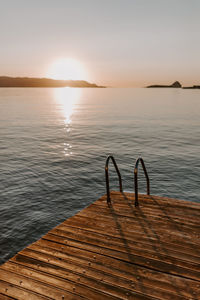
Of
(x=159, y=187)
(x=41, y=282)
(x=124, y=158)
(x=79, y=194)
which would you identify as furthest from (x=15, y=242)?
(x=124, y=158)

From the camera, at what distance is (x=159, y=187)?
18.1 m

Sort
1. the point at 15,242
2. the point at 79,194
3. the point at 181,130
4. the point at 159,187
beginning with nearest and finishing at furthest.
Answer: the point at 15,242 → the point at 79,194 → the point at 159,187 → the point at 181,130

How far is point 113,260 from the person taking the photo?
5.72 m

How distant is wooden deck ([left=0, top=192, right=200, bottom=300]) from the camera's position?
16.0ft

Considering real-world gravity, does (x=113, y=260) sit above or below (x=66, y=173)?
above

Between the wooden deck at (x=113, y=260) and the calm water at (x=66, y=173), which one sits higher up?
the wooden deck at (x=113, y=260)

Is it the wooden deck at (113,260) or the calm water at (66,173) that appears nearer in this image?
the wooden deck at (113,260)

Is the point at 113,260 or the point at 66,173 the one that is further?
the point at 66,173

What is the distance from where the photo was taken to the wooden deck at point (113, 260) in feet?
16.0

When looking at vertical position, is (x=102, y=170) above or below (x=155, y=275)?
below

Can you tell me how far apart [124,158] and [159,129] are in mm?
20209

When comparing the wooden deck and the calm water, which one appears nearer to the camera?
the wooden deck

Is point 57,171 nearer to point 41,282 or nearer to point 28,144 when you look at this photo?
point 28,144

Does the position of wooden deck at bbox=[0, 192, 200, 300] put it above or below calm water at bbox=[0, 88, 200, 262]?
above
